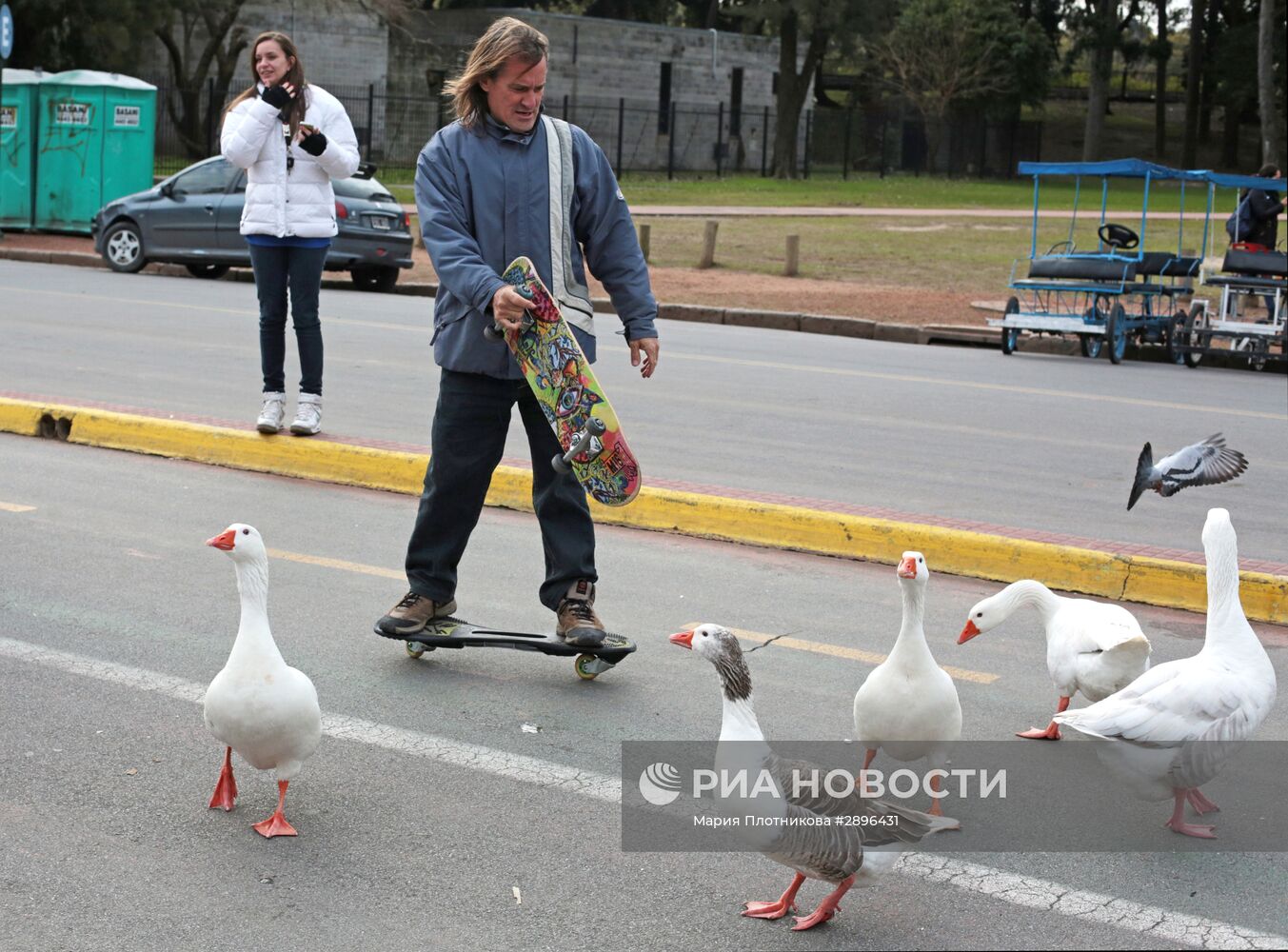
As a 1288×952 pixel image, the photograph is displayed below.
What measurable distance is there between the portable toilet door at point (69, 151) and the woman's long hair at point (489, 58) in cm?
2121

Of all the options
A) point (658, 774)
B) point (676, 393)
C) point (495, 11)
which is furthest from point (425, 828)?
point (495, 11)


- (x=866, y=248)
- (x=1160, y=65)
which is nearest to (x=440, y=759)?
(x=866, y=248)

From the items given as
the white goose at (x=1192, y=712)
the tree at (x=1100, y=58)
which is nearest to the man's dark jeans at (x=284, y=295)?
the white goose at (x=1192, y=712)

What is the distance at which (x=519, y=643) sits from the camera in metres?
5.30

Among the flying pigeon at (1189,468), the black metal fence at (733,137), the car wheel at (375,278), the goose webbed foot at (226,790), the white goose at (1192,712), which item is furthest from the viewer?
the black metal fence at (733,137)

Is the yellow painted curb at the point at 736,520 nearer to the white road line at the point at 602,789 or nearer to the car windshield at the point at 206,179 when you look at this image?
the white road line at the point at 602,789

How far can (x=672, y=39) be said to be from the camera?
5291 cm

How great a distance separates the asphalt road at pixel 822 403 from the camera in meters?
8.34

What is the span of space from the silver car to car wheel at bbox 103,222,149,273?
12 mm

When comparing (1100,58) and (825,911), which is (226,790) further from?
(1100,58)

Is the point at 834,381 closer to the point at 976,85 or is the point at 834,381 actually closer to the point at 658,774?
the point at 658,774

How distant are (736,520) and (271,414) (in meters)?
2.84

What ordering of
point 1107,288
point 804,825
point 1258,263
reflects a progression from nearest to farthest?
point 804,825 → point 1107,288 → point 1258,263

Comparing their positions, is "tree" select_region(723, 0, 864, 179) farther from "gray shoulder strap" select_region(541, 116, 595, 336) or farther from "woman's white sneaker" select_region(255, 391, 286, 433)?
"gray shoulder strap" select_region(541, 116, 595, 336)
